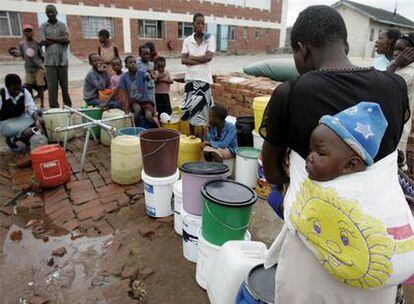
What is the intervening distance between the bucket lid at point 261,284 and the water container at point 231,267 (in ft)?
0.39

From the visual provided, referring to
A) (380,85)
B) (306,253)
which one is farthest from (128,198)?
(380,85)

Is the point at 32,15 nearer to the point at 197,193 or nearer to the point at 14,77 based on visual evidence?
the point at 14,77

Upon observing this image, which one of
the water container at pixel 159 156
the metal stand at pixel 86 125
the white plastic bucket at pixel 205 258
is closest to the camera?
the white plastic bucket at pixel 205 258

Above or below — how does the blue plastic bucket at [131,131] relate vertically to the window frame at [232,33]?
below

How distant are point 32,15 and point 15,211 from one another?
17332 millimetres

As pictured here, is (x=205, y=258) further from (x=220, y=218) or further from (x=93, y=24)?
(x=93, y=24)

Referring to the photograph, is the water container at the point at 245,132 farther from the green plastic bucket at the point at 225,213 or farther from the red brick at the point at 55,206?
the red brick at the point at 55,206

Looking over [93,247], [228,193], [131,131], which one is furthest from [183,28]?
[228,193]

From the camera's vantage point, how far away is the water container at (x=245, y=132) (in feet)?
13.6

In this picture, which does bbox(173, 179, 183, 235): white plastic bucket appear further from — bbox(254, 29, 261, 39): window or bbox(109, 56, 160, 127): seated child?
bbox(254, 29, 261, 39): window

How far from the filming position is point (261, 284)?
1.72 metres

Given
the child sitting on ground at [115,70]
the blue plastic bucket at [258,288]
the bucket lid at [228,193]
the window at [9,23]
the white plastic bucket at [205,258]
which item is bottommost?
the white plastic bucket at [205,258]

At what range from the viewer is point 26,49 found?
262 inches

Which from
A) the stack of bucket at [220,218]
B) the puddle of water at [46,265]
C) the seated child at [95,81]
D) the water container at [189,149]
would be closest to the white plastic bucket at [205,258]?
the stack of bucket at [220,218]
